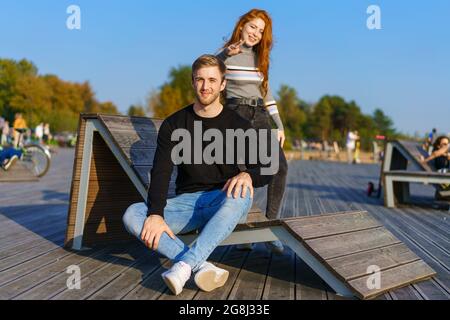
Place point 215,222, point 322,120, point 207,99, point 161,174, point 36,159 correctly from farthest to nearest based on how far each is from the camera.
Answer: point 322,120 → point 36,159 → point 207,99 → point 161,174 → point 215,222

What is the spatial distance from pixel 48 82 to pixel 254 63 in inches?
2803

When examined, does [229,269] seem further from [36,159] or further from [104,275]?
[36,159]

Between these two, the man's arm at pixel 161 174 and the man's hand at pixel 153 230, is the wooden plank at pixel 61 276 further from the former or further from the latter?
the man's arm at pixel 161 174

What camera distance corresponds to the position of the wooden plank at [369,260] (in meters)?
2.92

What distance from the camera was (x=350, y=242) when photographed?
10.6 feet

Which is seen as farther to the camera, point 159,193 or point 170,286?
point 159,193

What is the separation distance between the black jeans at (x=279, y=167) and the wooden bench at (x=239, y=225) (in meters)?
0.43

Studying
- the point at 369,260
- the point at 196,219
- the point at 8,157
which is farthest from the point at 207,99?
the point at 8,157

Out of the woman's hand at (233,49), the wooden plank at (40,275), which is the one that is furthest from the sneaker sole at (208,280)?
the woman's hand at (233,49)

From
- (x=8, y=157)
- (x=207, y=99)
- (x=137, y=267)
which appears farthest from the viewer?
(x=8, y=157)

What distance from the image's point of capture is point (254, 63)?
415 centimetres

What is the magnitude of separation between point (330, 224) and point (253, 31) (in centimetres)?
172
